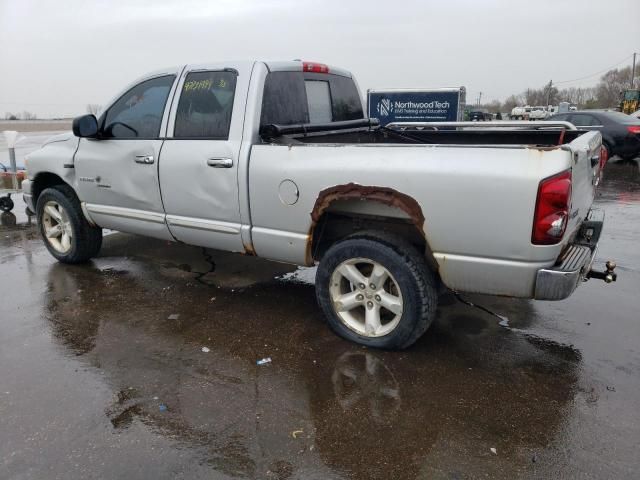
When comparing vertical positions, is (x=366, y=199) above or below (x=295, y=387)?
above

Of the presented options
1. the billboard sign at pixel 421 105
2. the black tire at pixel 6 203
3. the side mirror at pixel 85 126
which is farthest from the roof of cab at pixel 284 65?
the billboard sign at pixel 421 105

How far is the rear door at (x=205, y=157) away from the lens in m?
4.05

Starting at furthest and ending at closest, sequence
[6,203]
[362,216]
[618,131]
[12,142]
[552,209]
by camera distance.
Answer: [618,131]
[12,142]
[6,203]
[362,216]
[552,209]

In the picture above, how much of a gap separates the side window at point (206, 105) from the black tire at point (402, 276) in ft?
4.45

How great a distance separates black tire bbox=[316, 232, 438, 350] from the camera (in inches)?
134

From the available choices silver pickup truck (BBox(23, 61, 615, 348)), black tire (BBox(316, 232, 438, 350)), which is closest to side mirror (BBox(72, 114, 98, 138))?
silver pickup truck (BBox(23, 61, 615, 348))

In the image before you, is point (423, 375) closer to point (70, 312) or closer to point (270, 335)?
point (270, 335)

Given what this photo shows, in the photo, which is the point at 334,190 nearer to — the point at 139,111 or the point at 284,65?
the point at 284,65

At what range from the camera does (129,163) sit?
4.70 m

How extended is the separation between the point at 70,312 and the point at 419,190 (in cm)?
310

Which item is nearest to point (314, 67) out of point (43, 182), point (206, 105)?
point (206, 105)

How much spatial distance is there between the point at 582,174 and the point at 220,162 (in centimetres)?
253

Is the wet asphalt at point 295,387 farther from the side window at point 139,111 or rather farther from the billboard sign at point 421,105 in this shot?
the billboard sign at point 421,105

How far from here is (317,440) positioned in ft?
8.87
